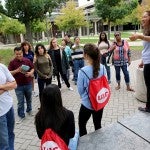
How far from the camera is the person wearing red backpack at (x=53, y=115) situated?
271 cm

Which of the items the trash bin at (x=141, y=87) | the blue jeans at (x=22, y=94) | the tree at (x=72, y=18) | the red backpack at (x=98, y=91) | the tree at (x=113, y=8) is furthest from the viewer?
the tree at (x=72, y=18)

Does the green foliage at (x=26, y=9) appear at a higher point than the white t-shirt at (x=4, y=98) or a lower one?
higher

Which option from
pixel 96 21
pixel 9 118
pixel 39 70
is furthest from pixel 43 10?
pixel 96 21

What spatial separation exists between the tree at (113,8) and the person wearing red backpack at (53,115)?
1952 centimetres

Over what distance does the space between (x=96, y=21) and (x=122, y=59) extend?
5813 cm

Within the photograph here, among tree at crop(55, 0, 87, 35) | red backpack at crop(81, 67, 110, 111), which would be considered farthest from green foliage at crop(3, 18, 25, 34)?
red backpack at crop(81, 67, 110, 111)

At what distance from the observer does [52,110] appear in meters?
2.77

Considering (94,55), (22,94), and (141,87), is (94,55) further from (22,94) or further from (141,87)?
(141,87)

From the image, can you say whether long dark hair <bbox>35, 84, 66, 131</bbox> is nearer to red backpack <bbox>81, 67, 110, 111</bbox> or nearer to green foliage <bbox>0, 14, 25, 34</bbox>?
red backpack <bbox>81, 67, 110, 111</bbox>

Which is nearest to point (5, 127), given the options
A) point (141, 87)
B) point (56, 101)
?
point (56, 101)

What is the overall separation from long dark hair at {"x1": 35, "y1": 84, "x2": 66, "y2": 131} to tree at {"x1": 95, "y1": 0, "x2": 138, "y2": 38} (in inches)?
770

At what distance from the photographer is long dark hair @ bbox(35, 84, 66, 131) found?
2.70 meters

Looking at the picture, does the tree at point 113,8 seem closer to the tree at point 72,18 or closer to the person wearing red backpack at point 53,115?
the tree at point 72,18

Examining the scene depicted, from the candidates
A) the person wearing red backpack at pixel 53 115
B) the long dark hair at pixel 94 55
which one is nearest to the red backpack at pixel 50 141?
the person wearing red backpack at pixel 53 115
